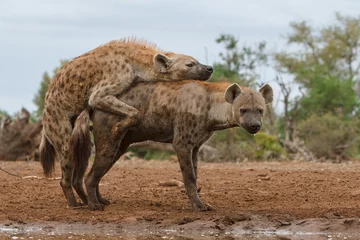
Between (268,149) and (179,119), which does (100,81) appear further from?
(268,149)

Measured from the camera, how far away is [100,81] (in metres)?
8.13

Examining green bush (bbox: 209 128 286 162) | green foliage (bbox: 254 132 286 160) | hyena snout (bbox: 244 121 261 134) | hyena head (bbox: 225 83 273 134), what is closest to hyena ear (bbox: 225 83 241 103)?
hyena head (bbox: 225 83 273 134)

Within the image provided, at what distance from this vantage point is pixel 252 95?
311 inches

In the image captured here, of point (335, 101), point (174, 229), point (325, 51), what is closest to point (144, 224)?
point (174, 229)

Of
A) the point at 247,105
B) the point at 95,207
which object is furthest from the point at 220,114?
the point at 95,207

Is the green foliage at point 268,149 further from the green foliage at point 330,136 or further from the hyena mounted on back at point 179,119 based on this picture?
the hyena mounted on back at point 179,119

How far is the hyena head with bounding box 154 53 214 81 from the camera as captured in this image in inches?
326

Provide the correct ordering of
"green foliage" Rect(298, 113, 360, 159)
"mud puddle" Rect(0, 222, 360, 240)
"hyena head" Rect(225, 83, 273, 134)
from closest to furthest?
1. "mud puddle" Rect(0, 222, 360, 240)
2. "hyena head" Rect(225, 83, 273, 134)
3. "green foliage" Rect(298, 113, 360, 159)

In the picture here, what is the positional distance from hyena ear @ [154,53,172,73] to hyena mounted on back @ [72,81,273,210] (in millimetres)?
155

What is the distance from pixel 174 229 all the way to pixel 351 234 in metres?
1.50

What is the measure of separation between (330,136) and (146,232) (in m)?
11.0

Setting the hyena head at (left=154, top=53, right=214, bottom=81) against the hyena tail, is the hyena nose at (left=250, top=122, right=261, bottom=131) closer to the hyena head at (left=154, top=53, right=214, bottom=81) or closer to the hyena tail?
the hyena head at (left=154, top=53, right=214, bottom=81)

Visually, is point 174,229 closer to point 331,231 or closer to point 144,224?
point 144,224

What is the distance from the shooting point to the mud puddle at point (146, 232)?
7410mm
